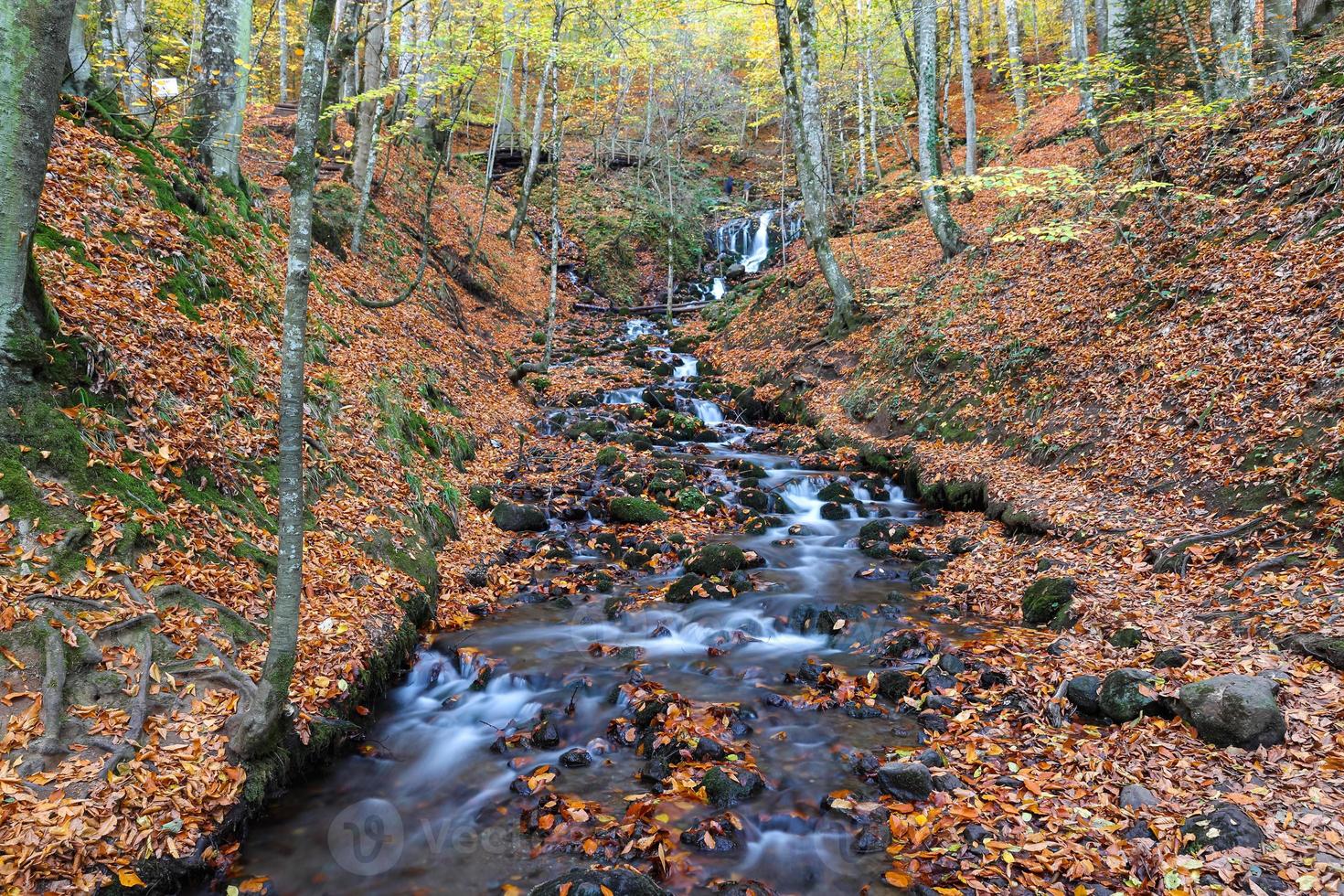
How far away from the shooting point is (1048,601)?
7055mm

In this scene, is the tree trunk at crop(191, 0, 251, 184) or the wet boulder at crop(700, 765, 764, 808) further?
the tree trunk at crop(191, 0, 251, 184)

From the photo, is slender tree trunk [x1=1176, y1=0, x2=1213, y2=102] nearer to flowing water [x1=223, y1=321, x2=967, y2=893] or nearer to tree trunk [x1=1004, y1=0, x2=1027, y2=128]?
tree trunk [x1=1004, y1=0, x2=1027, y2=128]

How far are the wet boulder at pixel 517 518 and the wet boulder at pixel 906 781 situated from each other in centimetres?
683

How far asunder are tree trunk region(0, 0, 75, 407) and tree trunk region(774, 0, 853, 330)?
13.5m

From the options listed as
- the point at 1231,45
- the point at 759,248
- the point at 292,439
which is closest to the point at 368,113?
the point at 292,439

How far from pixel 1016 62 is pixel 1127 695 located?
21.5 m

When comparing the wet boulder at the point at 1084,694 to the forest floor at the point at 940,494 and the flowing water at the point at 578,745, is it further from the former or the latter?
the flowing water at the point at 578,745

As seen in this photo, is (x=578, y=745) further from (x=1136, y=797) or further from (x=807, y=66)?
(x=807, y=66)

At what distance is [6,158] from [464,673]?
5386 millimetres

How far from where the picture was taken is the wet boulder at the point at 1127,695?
513cm

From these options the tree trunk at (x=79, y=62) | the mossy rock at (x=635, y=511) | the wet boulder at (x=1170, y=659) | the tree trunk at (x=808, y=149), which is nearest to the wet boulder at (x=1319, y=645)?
the wet boulder at (x=1170, y=659)

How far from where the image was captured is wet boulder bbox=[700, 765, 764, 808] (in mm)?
5129

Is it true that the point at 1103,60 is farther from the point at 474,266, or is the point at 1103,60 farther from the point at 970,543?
the point at 474,266

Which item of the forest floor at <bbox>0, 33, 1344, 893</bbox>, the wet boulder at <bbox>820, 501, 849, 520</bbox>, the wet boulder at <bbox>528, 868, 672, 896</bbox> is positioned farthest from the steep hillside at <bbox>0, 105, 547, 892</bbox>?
the wet boulder at <bbox>820, 501, 849, 520</bbox>
